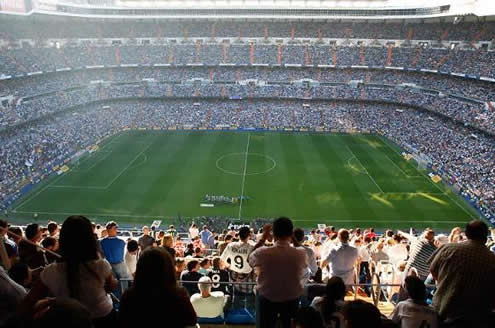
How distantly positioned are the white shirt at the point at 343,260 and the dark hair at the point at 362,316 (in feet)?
11.1

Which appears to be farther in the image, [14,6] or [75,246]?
[14,6]

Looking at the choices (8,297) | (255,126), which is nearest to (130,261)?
(8,297)

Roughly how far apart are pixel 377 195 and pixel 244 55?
120 feet

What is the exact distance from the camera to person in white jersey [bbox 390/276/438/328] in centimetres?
411

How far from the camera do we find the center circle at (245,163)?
35219 mm

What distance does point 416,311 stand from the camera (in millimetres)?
4121

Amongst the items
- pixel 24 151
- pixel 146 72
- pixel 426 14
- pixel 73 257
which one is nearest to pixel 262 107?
pixel 146 72

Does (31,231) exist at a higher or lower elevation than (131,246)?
higher

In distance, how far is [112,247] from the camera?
23.5 ft

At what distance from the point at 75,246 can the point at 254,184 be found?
29.0m

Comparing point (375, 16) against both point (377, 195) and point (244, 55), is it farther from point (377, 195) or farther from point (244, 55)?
point (377, 195)

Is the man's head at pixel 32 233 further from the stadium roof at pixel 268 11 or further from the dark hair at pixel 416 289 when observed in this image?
the stadium roof at pixel 268 11

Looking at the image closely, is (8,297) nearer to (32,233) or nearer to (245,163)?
(32,233)

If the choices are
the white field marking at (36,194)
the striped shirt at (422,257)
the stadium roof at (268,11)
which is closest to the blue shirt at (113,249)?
the striped shirt at (422,257)
